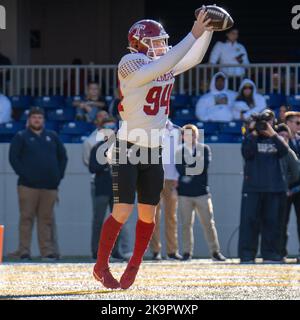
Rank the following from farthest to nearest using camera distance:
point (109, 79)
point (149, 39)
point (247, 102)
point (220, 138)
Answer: point (109, 79) → point (247, 102) → point (220, 138) → point (149, 39)

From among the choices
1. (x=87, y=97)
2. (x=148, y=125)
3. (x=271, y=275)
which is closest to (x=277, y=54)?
(x=87, y=97)

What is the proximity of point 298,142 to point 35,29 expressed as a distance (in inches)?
322

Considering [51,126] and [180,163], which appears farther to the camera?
[51,126]

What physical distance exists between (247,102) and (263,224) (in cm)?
314

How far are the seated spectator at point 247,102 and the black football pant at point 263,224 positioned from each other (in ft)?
9.42

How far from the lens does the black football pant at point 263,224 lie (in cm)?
1363

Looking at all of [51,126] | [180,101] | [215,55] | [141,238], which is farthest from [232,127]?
[141,238]

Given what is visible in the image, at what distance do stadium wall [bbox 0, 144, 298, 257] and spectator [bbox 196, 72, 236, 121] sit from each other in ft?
1.71

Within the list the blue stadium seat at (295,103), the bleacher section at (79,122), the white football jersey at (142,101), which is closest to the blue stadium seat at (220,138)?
the bleacher section at (79,122)

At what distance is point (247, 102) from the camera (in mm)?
16562

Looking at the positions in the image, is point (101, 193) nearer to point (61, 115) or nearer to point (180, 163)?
point (180, 163)

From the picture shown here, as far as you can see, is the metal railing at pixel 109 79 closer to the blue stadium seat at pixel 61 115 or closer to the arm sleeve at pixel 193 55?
the blue stadium seat at pixel 61 115

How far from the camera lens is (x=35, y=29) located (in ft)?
69.2

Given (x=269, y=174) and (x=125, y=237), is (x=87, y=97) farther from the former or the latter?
(x=269, y=174)
